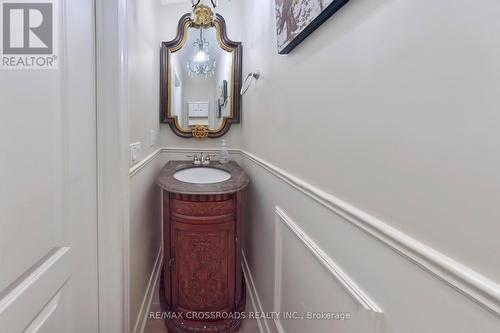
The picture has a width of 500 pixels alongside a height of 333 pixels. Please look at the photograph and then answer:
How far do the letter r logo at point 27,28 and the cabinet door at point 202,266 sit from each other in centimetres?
110

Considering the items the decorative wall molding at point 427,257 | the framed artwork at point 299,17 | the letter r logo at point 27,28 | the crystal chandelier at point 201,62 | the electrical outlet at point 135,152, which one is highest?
the crystal chandelier at point 201,62

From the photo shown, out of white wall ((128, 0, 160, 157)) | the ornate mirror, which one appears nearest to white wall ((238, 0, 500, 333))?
white wall ((128, 0, 160, 157))

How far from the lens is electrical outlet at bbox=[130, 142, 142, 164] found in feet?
4.35

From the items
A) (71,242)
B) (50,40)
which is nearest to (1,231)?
(71,242)

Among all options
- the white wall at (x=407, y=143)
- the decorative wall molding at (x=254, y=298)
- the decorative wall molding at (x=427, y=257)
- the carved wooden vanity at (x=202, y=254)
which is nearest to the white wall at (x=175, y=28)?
the carved wooden vanity at (x=202, y=254)

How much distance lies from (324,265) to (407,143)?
18.9 inches

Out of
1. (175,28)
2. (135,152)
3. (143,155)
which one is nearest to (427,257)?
(135,152)

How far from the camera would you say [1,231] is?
585mm

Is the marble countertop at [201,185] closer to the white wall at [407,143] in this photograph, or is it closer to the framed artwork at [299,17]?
the white wall at [407,143]

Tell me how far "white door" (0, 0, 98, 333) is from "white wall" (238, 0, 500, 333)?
794 millimetres

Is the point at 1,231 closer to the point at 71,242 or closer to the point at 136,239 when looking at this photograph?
the point at 71,242

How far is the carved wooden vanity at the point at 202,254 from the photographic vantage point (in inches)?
62.0

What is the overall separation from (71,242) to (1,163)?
1.40 feet

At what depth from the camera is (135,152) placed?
4.59 feet
